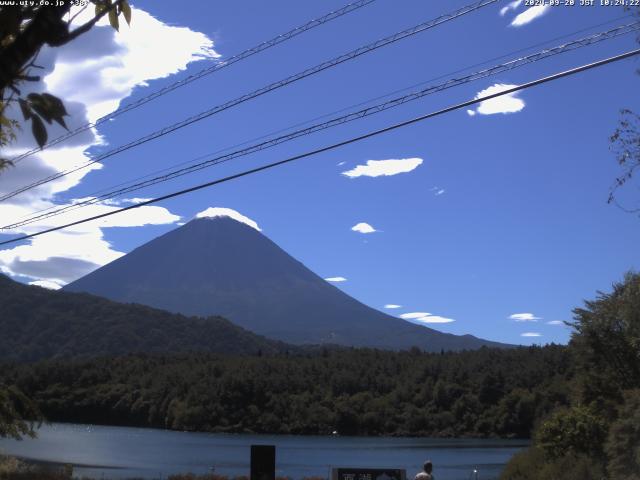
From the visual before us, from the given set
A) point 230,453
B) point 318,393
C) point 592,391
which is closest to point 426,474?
point 592,391

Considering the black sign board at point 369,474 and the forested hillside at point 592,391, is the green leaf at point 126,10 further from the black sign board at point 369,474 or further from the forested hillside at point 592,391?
the forested hillside at point 592,391

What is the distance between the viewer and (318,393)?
12125 cm

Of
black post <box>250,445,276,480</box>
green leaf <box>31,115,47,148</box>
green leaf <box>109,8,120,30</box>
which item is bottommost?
black post <box>250,445,276,480</box>

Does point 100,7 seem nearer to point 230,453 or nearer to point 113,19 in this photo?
point 113,19

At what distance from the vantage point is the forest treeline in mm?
106812

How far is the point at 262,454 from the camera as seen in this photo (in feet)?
39.1

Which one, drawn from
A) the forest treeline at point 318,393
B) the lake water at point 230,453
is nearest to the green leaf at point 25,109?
the lake water at point 230,453

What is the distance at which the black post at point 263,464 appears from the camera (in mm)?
11812

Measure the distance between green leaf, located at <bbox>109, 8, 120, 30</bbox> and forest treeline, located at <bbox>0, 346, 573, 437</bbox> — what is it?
331 ft

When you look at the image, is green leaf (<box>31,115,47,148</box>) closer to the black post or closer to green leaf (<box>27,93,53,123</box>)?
green leaf (<box>27,93,53,123</box>)

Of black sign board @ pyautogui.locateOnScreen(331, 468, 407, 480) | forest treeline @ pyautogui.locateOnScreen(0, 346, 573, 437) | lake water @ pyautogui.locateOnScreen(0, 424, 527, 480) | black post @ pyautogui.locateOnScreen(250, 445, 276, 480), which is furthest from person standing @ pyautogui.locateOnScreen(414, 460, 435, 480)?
forest treeline @ pyautogui.locateOnScreen(0, 346, 573, 437)

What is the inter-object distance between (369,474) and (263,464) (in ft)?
6.54

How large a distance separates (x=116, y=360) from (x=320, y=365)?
40.1 meters

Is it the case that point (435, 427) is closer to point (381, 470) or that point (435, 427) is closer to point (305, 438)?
point (305, 438)
